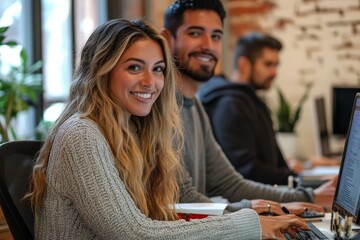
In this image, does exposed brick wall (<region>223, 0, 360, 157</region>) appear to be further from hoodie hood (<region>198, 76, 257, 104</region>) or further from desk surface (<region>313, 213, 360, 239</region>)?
desk surface (<region>313, 213, 360, 239</region>)

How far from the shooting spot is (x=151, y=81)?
2.12 metres

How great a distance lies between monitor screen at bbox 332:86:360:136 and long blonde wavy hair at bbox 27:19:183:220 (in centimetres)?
371

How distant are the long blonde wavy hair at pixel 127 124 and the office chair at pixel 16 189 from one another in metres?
0.03

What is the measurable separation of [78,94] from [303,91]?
431 centimetres

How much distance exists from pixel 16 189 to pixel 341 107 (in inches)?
165

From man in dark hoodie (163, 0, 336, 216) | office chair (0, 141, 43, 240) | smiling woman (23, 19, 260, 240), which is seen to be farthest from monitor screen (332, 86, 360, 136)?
office chair (0, 141, 43, 240)

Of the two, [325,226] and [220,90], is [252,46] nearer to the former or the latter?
[220,90]

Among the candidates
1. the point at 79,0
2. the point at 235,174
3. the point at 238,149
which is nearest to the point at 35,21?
the point at 79,0

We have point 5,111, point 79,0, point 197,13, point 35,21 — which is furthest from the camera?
point 79,0

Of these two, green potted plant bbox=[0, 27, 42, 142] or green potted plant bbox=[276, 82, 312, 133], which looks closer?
green potted plant bbox=[0, 27, 42, 142]

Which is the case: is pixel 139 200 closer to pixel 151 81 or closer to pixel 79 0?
pixel 151 81

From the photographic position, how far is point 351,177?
2.20 meters

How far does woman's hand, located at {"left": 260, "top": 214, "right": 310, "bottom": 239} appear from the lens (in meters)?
1.96

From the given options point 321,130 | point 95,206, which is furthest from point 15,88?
point 321,130
